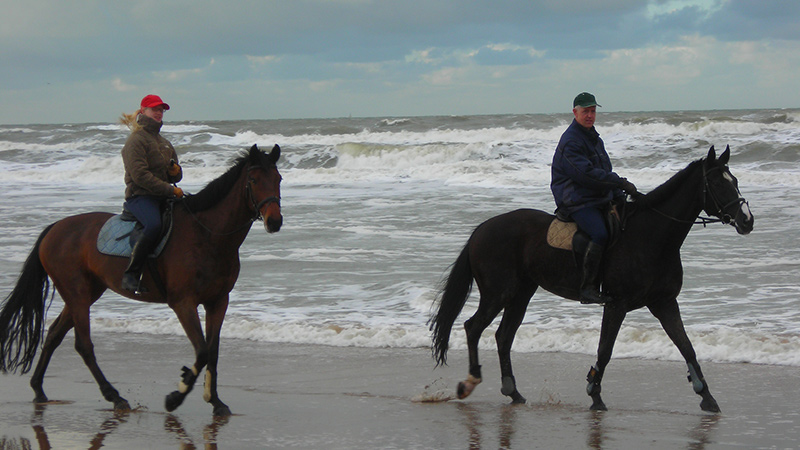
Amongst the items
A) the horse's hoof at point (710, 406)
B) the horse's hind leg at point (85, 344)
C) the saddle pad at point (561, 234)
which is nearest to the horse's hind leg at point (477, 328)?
the saddle pad at point (561, 234)

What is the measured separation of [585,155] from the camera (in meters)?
5.96

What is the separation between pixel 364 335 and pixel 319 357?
0.83 metres

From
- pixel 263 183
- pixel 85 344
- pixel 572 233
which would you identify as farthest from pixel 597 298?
pixel 85 344

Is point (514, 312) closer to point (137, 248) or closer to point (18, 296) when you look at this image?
point (137, 248)

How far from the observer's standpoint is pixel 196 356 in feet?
18.1

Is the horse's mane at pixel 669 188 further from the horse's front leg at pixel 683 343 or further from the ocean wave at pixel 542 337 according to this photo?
the ocean wave at pixel 542 337

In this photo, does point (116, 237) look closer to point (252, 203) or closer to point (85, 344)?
point (85, 344)

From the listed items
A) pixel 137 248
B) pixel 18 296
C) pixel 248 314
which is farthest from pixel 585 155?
pixel 248 314

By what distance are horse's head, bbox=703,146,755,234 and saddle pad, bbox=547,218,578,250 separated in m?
0.90

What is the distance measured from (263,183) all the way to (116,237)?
1.23m

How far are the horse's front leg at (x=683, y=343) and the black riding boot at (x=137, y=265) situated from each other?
3434 millimetres

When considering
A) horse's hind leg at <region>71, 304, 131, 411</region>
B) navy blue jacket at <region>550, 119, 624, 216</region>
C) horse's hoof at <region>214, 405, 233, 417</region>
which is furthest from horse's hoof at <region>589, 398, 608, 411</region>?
horse's hind leg at <region>71, 304, 131, 411</region>

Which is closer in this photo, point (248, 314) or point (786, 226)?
point (248, 314)

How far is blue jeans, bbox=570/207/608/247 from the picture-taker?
19.1 feet
